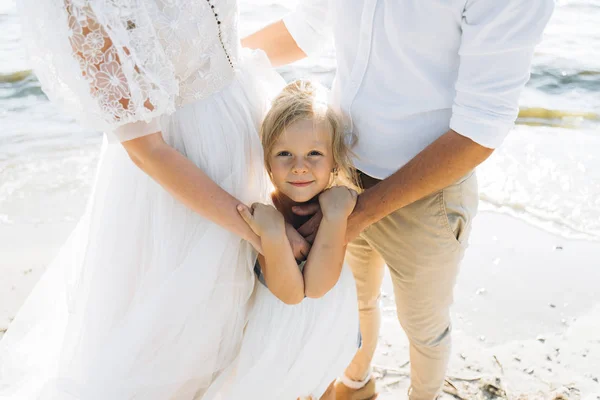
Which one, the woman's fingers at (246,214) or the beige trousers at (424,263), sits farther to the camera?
Answer: the beige trousers at (424,263)

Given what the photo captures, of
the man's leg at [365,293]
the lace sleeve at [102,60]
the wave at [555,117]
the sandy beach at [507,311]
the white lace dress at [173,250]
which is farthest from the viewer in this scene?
Answer: the wave at [555,117]

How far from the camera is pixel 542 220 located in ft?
13.3

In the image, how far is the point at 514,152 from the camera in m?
4.91

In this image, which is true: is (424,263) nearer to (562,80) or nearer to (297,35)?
(297,35)

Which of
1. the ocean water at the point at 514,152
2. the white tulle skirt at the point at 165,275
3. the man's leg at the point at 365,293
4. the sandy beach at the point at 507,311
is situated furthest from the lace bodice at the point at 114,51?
the sandy beach at the point at 507,311

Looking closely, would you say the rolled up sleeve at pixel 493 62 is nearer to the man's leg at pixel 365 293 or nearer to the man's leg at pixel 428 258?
the man's leg at pixel 428 258

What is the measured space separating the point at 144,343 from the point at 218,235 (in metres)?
0.43

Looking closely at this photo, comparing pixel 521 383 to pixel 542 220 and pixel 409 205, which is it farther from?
pixel 542 220

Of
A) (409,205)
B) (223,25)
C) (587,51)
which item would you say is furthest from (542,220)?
(587,51)

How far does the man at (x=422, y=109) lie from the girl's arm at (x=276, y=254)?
194 millimetres

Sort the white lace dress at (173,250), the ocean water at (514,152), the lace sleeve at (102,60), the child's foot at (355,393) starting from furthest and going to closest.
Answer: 1. the ocean water at (514,152)
2. the child's foot at (355,393)
3. the white lace dress at (173,250)
4. the lace sleeve at (102,60)

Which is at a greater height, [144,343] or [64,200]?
[144,343]

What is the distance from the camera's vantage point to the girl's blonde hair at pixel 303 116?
79.4 inches

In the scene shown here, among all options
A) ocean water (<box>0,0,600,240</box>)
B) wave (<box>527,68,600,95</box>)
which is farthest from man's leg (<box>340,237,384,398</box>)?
wave (<box>527,68,600,95</box>)
